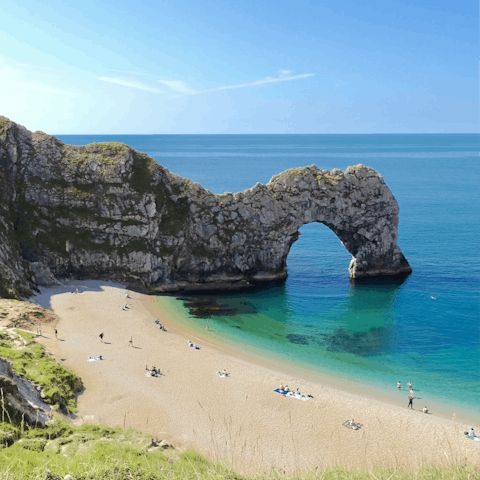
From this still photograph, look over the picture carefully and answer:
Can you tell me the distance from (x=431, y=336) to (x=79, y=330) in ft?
134

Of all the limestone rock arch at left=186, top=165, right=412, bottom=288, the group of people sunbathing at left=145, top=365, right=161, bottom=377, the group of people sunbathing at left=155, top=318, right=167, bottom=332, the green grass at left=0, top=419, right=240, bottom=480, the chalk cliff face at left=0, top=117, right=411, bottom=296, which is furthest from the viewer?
the limestone rock arch at left=186, top=165, right=412, bottom=288

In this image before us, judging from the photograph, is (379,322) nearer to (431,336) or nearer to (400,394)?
(431,336)

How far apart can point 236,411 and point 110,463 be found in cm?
1569

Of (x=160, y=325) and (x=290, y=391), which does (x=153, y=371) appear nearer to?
(x=160, y=325)

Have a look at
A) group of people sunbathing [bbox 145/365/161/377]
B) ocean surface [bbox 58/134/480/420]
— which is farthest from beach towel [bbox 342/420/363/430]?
group of people sunbathing [bbox 145/365/161/377]

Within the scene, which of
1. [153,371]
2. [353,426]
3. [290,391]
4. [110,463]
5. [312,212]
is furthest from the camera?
[312,212]

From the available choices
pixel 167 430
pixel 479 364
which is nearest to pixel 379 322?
pixel 479 364

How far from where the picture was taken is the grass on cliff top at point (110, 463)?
18.5 meters

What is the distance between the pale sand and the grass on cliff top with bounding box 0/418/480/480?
4.73 m

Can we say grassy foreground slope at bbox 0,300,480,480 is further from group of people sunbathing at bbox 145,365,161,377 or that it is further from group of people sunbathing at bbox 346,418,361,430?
group of people sunbathing at bbox 145,365,161,377

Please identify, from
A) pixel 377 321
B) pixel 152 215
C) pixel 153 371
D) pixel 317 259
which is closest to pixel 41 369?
pixel 153 371

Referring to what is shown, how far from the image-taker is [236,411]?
34062 millimetres

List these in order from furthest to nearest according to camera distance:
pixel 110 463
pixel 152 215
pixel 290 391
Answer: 1. pixel 152 215
2. pixel 290 391
3. pixel 110 463

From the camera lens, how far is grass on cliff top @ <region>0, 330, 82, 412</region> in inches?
1211
